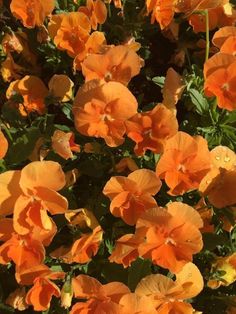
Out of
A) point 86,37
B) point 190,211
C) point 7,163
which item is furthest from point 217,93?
point 7,163

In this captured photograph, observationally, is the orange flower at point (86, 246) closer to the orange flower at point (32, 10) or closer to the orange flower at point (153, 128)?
the orange flower at point (153, 128)

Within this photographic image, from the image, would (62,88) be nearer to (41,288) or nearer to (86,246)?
(86,246)

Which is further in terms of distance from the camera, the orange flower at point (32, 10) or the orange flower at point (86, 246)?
the orange flower at point (32, 10)

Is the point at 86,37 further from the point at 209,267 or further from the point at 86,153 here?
the point at 209,267

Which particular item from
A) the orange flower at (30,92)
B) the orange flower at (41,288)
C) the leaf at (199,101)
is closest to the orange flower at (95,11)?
the orange flower at (30,92)

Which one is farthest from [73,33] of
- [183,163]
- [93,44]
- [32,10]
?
[183,163]

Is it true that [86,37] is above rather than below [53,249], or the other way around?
above
